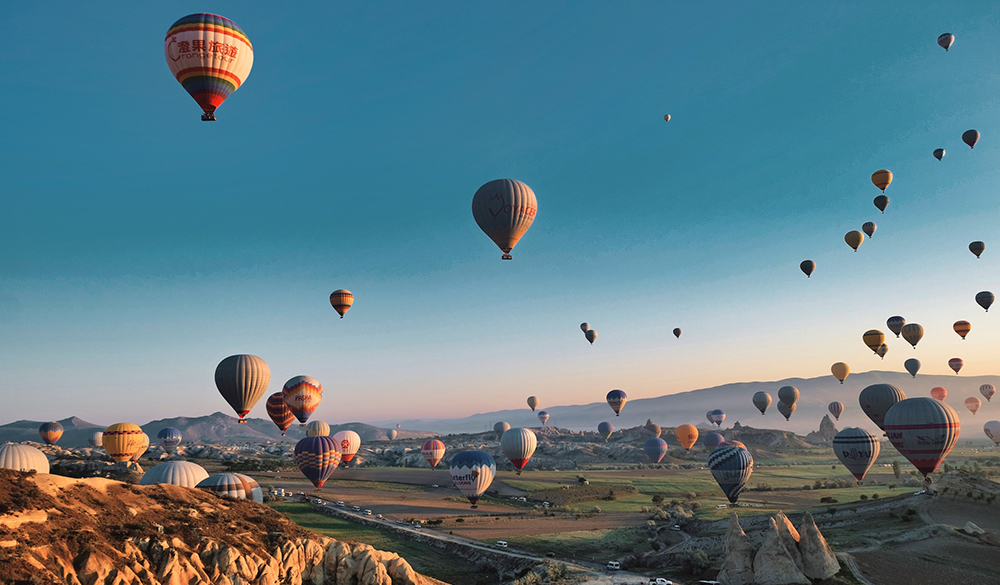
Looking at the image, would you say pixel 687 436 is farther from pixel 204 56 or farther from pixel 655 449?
pixel 204 56

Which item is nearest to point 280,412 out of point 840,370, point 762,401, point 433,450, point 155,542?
point 433,450

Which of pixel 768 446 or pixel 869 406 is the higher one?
pixel 869 406

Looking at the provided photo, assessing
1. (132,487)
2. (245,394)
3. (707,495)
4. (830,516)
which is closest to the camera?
(132,487)

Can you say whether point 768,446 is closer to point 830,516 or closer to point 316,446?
point 830,516

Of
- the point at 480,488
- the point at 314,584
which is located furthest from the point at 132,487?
the point at 480,488

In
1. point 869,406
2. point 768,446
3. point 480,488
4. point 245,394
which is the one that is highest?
point 245,394

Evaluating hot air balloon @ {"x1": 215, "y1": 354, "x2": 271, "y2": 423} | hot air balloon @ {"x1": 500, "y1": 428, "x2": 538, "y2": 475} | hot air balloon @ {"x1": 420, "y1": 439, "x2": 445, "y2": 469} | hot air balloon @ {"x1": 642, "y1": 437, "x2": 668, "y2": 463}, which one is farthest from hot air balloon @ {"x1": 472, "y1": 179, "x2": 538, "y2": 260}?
hot air balloon @ {"x1": 642, "y1": 437, "x2": 668, "y2": 463}
